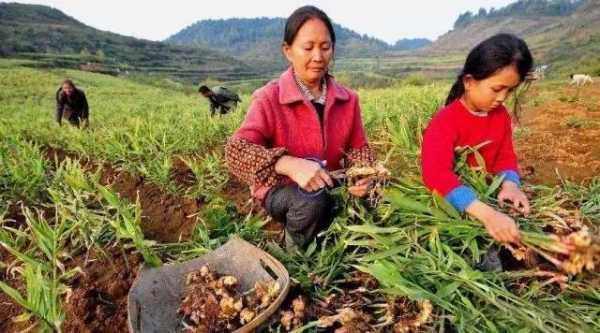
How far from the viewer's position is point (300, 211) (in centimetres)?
169

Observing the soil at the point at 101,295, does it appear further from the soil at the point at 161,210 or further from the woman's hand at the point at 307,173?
the woman's hand at the point at 307,173

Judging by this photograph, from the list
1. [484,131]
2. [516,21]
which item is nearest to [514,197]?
[484,131]

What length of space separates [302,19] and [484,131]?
813 mm

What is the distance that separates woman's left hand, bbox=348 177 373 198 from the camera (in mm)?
1607

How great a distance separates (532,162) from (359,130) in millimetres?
2054

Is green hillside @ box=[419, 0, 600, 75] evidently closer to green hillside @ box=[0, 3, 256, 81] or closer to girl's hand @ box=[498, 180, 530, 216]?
green hillside @ box=[0, 3, 256, 81]

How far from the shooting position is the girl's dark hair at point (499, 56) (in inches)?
56.6

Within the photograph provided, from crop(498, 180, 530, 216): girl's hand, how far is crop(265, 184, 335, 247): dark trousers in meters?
0.63

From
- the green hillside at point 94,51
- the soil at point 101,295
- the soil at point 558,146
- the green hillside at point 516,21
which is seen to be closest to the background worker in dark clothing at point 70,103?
the soil at point 101,295

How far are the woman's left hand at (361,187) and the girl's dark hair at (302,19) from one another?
0.55 meters

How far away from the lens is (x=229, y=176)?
2828 mm

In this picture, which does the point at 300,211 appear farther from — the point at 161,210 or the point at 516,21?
the point at 516,21

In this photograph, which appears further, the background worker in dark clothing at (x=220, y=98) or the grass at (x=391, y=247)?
the background worker in dark clothing at (x=220, y=98)

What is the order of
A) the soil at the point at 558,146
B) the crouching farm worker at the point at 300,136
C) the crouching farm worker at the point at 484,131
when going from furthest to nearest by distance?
the soil at the point at 558,146, the crouching farm worker at the point at 300,136, the crouching farm worker at the point at 484,131
